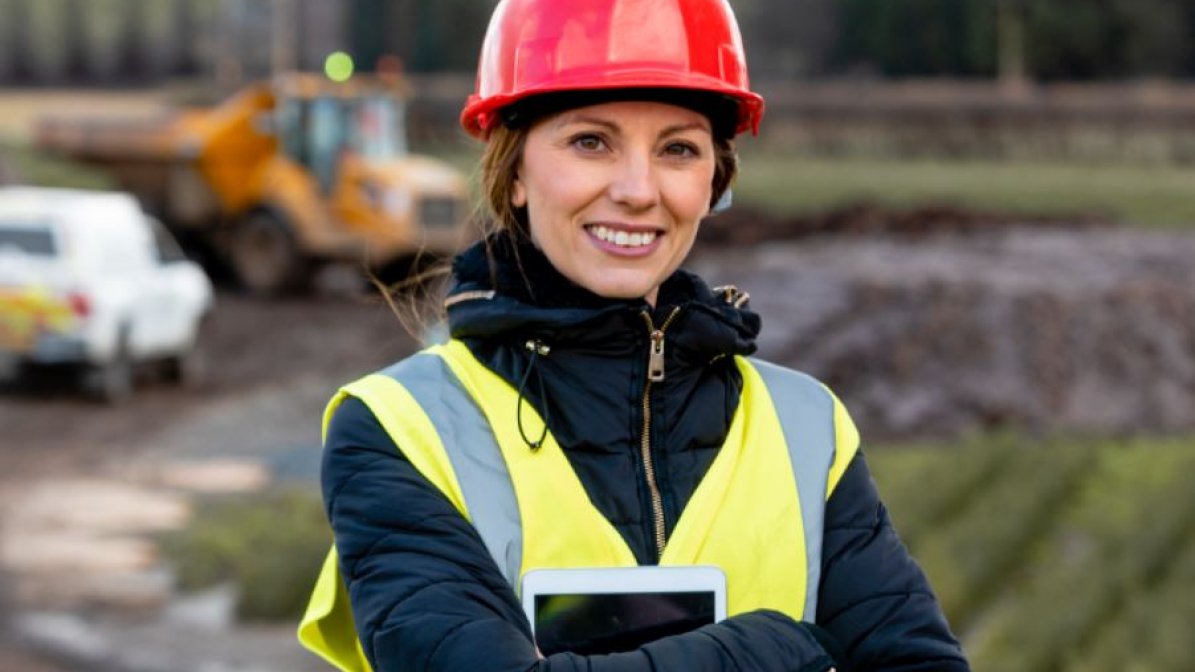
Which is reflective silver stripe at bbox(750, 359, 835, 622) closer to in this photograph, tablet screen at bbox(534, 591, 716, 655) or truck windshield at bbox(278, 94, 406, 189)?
tablet screen at bbox(534, 591, 716, 655)

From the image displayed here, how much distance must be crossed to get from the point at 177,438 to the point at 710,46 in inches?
541

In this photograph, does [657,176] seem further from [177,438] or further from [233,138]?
[233,138]

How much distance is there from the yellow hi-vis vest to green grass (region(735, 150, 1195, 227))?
27075 millimetres

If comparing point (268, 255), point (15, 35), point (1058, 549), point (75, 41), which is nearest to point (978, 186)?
point (268, 255)

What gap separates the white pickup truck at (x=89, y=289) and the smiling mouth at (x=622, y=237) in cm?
1432

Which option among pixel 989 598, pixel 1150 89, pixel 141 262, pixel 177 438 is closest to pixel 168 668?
pixel 989 598

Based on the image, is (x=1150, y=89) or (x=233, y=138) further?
(x=1150, y=89)

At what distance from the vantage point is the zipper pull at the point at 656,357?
242cm

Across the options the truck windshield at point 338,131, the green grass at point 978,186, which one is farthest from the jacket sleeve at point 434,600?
the green grass at point 978,186

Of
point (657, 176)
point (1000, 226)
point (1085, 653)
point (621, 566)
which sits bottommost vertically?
point (1000, 226)

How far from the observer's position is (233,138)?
970 inches

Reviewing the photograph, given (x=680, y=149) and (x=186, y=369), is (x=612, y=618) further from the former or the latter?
(x=186, y=369)

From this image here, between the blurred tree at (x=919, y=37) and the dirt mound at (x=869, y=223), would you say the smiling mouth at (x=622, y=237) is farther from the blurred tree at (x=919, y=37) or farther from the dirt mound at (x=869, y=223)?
the blurred tree at (x=919, y=37)

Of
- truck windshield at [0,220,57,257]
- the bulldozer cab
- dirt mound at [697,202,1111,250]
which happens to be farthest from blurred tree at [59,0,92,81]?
truck windshield at [0,220,57,257]
